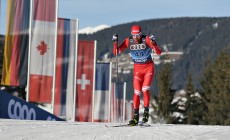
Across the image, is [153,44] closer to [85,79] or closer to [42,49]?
[42,49]

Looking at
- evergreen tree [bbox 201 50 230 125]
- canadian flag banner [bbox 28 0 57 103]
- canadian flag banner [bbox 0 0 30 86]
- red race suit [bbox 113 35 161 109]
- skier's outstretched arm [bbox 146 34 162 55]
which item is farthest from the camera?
evergreen tree [bbox 201 50 230 125]

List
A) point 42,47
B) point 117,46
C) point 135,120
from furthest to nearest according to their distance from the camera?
point 42,47
point 117,46
point 135,120

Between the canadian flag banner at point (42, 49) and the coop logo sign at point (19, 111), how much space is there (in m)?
5.14

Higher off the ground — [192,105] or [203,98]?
[203,98]

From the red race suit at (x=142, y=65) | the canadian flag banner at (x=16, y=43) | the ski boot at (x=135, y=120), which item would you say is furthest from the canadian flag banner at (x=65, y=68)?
the ski boot at (x=135, y=120)

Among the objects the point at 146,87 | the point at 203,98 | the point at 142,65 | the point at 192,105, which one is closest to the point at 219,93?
the point at 192,105

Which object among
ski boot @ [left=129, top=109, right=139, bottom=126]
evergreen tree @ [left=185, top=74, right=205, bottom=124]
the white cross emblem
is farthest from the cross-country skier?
evergreen tree @ [left=185, top=74, right=205, bottom=124]

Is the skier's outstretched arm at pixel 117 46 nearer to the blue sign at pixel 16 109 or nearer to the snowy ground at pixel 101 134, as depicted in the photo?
the snowy ground at pixel 101 134

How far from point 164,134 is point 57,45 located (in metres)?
14.9

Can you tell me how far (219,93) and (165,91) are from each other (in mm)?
4572

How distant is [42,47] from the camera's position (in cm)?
2106

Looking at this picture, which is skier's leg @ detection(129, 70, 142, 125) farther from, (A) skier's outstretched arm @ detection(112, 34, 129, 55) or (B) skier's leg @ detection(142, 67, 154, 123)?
(A) skier's outstretched arm @ detection(112, 34, 129, 55)

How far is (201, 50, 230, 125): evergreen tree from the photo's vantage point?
47.8 m

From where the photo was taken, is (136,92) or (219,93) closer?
(136,92)
